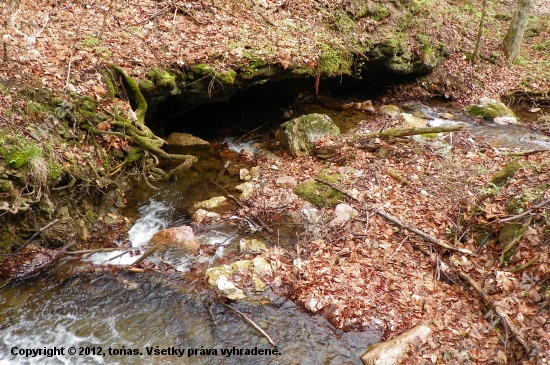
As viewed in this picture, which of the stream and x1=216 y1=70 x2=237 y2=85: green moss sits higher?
x1=216 y1=70 x2=237 y2=85: green moss

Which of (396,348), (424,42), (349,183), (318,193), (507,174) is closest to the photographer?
(396,348)

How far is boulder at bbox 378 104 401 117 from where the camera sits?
467 inches

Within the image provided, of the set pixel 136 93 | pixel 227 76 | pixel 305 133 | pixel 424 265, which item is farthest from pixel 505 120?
A: pixel 136 93

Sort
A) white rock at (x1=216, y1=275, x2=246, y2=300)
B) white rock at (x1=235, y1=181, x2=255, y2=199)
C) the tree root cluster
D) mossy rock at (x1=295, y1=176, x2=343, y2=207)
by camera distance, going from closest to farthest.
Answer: white rock at (x1=216, y1=275, x2=246, y2=300)
the tree root cluster
mossy rock at (x1=295, y1=176, x2=343, y2=207)
white rock at (x1=235, y1=181, x2=255, y2=199)

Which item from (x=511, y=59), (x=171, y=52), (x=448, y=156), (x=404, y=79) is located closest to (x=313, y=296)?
(x=448, y=156)

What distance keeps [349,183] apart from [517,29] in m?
12.6

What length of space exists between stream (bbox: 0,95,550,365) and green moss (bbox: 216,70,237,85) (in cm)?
440

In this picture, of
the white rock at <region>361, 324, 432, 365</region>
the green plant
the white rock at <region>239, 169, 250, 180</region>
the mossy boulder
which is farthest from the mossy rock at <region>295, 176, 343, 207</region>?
the mossy boulder

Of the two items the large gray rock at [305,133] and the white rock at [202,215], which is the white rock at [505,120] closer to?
the large gray rock at [305,133]

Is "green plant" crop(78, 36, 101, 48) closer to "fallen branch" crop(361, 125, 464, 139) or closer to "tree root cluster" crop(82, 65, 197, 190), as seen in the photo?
"tree root cluster" crop(82, 65, 197, 190)

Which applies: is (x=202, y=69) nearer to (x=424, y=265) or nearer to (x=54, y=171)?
(x=54, y=171)

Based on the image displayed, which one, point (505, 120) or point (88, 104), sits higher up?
point (88, 104)

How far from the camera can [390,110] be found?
474 inches

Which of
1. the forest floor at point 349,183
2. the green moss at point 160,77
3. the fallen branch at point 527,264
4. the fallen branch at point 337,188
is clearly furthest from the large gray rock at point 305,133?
the fallen branch at point 527,264
